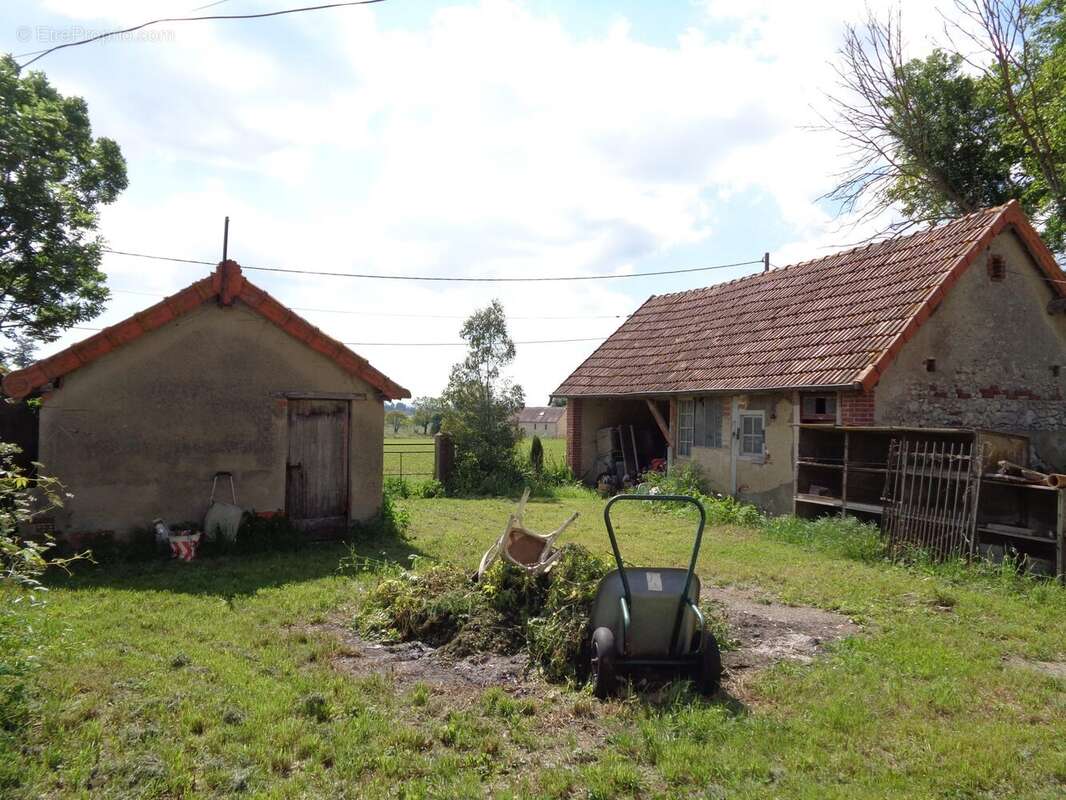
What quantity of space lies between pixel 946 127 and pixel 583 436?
13360mm

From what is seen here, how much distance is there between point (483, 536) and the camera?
12195 mm

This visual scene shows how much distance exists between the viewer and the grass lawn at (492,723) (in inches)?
156

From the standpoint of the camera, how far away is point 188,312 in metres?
10.2

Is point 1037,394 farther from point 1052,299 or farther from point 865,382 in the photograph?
point 865,382

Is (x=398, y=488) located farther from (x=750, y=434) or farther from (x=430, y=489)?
(x=750, y=434)

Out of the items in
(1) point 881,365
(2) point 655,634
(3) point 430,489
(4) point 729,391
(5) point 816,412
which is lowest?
(3) point 430,489

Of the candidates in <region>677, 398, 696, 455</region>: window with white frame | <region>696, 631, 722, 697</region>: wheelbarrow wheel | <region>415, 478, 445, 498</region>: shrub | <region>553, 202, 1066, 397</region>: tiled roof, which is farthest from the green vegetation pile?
<region>415, 478, 445, 498</region>: shrub

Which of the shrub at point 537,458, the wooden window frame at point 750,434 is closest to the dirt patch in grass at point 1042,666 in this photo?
the wooden window frame at point 750,434

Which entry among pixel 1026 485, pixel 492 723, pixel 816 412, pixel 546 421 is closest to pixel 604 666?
pixel 492 723

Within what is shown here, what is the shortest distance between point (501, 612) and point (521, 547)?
2.58 feet

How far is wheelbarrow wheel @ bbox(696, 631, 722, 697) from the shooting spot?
17.1 ft

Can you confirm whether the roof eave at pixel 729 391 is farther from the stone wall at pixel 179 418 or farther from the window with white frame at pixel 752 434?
the stone wall at pixel 179 418

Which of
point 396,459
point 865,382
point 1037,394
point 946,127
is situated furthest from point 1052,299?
point 396,459

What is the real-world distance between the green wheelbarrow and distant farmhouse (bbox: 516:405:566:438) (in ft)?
257
